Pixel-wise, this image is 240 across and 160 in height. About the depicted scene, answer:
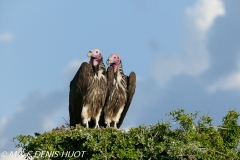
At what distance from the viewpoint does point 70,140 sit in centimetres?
1348

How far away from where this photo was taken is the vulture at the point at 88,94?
1608cm

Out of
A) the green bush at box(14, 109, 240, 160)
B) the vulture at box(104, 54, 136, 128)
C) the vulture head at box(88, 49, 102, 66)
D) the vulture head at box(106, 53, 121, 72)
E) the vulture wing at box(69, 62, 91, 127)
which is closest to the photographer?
the green bush at box(14, 109, 240, 160)

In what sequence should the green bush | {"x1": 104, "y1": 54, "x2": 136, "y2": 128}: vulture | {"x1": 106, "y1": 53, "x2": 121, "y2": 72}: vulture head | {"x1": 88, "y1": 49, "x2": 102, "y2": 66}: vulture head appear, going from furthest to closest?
{"x1": 106, "y1": 53, "x2": 121, "y2": 72}: vulture head < {"x1": 88, "y1": 49, "x2": 102, "y2": 66}: vulture head < {"x1": 104, "y1": 54, "x2": 136, "y2": 128}: vulture < the green bush

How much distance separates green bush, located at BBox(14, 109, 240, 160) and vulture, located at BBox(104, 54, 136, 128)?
276 cm

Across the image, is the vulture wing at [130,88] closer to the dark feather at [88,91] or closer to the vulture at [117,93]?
the vulture at [117,93]

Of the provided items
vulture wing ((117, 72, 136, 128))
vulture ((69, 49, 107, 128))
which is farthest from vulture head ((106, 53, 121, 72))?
vulture ((69, 49, 107, 128))

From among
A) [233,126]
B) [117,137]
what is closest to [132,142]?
[117,137]

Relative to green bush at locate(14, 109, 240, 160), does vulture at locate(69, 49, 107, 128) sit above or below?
above

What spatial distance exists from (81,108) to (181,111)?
13.7 feet

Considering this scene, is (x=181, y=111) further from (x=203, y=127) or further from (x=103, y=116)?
(x=103, y=116)

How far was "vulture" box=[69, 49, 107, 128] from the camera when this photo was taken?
1608 centimetres

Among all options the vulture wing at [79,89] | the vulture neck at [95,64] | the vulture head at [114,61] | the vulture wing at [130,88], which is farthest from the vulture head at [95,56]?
the vulture wing at [130,88]

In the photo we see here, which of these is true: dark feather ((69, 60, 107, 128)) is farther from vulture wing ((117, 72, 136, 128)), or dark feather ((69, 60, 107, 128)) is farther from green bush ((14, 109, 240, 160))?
green bush ((14, 109, 240, 160))

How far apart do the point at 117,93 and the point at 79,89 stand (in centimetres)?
92
